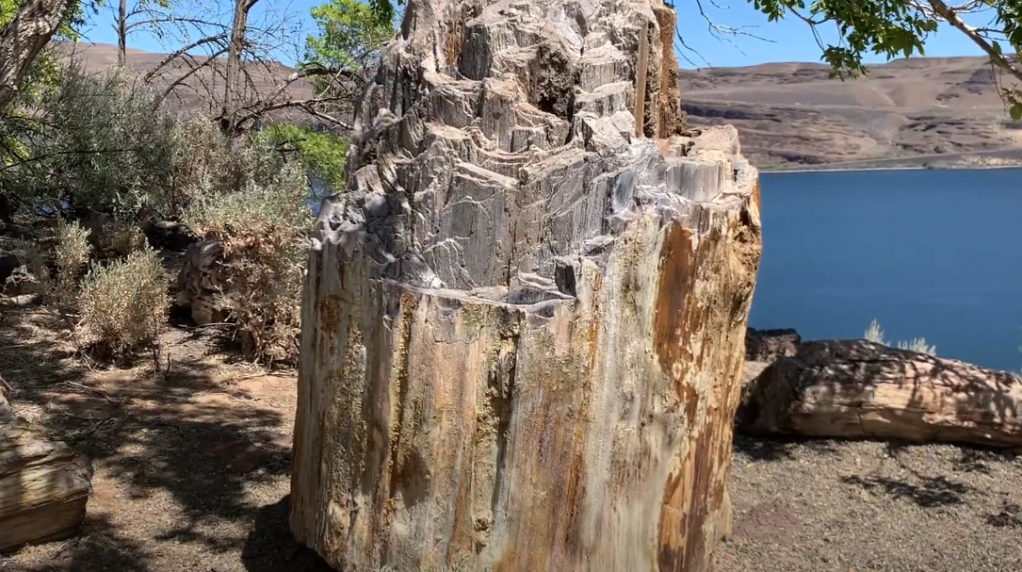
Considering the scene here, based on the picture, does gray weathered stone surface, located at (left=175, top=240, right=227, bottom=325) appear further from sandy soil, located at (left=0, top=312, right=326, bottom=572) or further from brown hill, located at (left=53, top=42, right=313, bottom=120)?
brown hill, located at (left=53, top=42, right=313, bottom=120)

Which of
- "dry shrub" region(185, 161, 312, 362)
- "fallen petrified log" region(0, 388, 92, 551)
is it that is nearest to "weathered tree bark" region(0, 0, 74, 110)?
"fallen petrified log" region(0, 388, 92, 551)

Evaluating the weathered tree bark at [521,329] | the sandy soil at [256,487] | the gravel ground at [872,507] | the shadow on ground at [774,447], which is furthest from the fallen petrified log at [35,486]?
the shadow on ground at [774,447]

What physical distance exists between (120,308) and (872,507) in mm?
4272

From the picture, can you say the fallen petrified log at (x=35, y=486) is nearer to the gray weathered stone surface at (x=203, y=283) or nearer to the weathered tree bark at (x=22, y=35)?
the weathered tree bark at (x=22, y=35)

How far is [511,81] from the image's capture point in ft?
9.43

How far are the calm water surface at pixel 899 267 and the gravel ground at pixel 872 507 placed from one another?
23.8 ft

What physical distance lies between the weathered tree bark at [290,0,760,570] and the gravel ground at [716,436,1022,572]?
1060 millimetres

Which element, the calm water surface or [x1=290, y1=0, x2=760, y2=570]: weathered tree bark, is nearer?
[x1=290, y1=0, x2=760, y2=570]: weathered tree bark

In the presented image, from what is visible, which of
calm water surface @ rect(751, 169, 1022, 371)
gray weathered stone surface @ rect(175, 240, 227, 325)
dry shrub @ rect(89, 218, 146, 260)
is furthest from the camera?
calm water surface @ rect(751, 169, 1022, 371)

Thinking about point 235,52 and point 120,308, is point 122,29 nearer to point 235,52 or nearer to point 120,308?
point 235,52

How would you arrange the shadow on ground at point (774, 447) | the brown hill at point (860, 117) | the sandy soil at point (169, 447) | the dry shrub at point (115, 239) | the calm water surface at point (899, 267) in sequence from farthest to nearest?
the brown hill at point (860, 117)
the calm water surface at point (899, 267)
the dry shrub at point (115, 239)
the shadow on ground at point (774, 447)
the sandy soil at point (169, 447)

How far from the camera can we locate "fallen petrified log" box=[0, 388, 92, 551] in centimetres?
315

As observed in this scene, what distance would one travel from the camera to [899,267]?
63.2 ft

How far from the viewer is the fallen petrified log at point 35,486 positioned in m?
3.15
